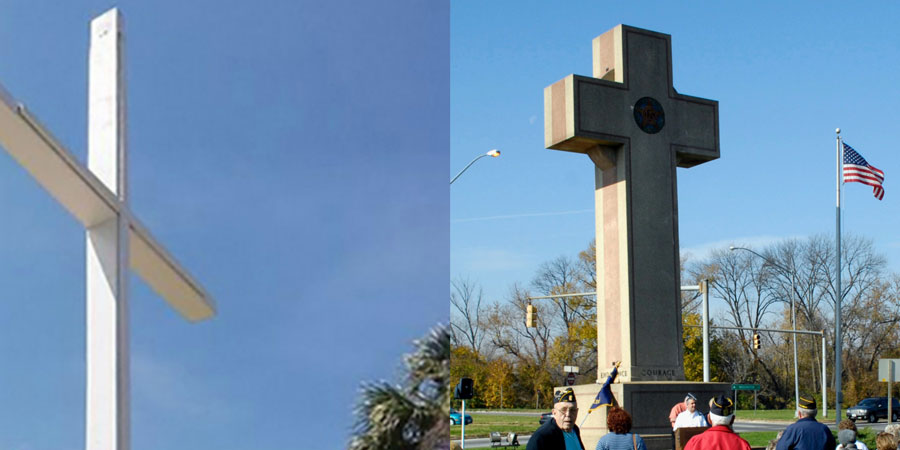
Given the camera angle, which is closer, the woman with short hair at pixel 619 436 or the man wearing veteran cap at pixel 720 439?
the man wearing veteran cap at pixel 720 439

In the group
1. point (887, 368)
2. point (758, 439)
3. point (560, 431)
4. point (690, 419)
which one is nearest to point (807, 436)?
point (560, 431)

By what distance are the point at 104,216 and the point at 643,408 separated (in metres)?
14.0

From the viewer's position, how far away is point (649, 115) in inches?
676

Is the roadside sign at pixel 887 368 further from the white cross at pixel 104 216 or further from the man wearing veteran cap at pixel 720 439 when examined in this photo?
A: the white cross at pixel 104 216

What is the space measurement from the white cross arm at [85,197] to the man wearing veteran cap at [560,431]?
3542 millimetres

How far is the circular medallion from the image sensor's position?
17000 mm

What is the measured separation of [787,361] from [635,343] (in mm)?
58845

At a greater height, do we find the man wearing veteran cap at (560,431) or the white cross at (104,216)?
the white cross at (104,216)

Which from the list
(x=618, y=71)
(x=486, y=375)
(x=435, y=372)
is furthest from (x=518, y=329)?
(x=435, y=372)

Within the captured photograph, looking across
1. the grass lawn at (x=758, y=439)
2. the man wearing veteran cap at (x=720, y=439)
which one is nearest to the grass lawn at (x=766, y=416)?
the grass lawn at (x=758, y=439)

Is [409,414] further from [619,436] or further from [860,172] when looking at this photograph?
[860,172]

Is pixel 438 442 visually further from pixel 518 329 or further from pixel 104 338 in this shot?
pixel 518 329

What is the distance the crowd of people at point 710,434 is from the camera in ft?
20.0

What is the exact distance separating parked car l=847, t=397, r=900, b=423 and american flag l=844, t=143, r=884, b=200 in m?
16.3
